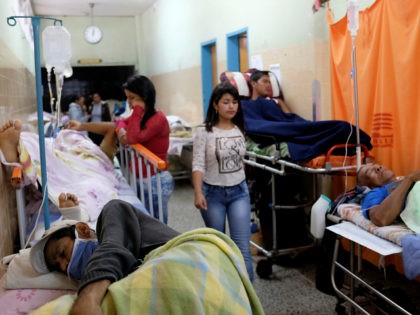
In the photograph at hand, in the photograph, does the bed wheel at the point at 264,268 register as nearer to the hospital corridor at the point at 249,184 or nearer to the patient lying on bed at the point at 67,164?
the hospital corridor at the point at 249,184

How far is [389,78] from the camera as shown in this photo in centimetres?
284

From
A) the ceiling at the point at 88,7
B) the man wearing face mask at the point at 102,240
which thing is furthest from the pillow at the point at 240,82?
the ceiling at the point at 88,7

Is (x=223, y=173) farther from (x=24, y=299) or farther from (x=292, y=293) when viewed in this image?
(x=24, y=299)

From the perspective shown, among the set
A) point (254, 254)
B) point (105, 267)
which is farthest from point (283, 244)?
point (105, 267)

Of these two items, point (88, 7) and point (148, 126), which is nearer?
point (148, 126)

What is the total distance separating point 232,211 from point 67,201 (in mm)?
945

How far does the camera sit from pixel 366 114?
3.11m

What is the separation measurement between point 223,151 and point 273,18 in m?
2.12

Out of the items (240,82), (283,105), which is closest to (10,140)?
(240,82)

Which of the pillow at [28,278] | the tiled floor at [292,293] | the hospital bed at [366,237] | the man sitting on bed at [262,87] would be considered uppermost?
the man sitting on bed at [262,87]

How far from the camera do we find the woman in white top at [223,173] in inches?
103

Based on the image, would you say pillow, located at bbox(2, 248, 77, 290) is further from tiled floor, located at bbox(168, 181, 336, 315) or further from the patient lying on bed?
tiled floor, located at bbox(168, 181, 336, 315)

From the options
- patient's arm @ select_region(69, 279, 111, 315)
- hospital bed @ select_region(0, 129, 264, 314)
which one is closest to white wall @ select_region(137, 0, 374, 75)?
hospital bed @ select_region(0, 129, 264, 314)

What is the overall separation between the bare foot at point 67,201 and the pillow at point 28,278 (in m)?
0.60
